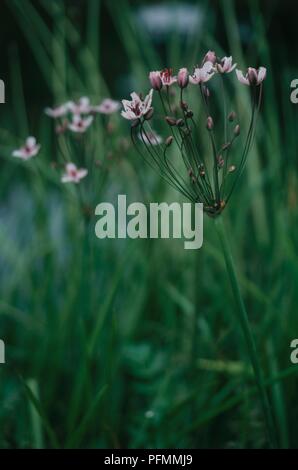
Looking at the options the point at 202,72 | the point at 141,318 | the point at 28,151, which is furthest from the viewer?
the point at 141,318

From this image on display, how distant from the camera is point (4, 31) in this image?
339 cm

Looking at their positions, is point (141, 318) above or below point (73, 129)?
below

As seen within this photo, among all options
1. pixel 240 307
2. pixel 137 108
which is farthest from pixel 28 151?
pixel 240 307

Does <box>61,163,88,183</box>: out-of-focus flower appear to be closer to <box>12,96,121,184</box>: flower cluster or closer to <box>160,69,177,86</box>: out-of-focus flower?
<box>12,96,121,184</box>: flower cluster

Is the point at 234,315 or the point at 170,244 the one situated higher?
the point at 170,244

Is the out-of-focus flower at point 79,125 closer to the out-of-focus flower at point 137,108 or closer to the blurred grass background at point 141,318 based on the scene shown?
the blurred grass background at point 141,318

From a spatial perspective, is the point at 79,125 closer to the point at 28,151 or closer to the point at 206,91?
the point at 28,151

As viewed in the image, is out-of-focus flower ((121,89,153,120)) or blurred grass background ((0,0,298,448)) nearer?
out-of-focus flower ((121,89,153,120))

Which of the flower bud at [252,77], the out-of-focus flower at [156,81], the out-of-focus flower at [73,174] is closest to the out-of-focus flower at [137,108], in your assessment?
the out-of-focus flower at [156,81]

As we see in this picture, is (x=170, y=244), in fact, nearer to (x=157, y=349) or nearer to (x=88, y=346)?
(x=157, y=349)

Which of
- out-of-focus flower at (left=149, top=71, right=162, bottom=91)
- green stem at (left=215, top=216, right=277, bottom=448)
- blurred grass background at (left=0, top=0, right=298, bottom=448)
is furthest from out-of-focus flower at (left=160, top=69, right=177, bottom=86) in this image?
blurred grass background at (left=0, top=0, right=298, bottom=448)

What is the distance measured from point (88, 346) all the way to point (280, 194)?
0.59m
